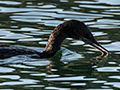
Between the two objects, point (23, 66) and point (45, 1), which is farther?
point (45, 1)

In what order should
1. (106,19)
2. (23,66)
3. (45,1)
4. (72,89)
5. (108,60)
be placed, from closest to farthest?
(72,89)
(23,66)
(108,60)
(106,19)
(45,1)

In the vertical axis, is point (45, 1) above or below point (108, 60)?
above

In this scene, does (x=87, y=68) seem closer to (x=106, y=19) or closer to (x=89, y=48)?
(x=89, y=48)

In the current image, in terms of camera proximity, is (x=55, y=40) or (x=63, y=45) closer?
(x=55, y=40)

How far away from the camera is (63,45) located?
1437cm

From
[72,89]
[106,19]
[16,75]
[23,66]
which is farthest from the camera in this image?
[106,19]

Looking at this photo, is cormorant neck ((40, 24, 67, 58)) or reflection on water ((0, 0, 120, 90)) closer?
reflection on water ((0, 0, 120, 90))

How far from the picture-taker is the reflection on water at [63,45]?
1045 centimetres

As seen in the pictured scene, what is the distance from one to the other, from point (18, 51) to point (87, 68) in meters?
1.88

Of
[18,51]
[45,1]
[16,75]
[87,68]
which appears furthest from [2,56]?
[45,1]

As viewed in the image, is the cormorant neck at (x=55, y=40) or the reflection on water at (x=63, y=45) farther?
the cormorant neck at (x=55, y=40)

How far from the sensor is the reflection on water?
1045cm

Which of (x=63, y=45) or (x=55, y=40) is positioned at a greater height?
(x=55, y=40)

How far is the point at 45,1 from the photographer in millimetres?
19484
